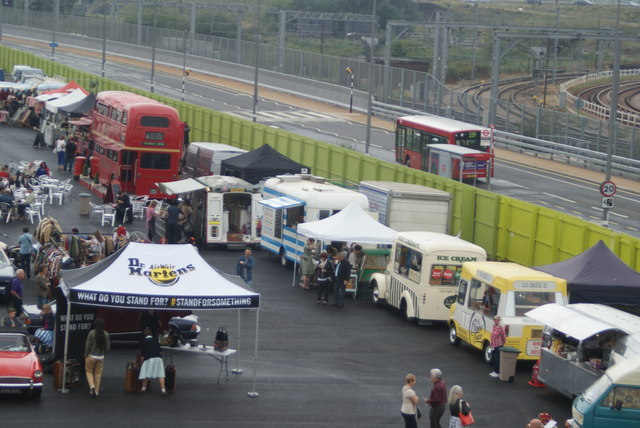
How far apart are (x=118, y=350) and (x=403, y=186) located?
13076mm

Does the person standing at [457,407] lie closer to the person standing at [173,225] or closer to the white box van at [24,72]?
the person standing at [173,225]

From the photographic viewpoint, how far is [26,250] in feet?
94.4

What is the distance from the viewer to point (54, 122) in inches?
2188

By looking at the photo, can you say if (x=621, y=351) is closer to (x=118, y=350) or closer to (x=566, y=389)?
(x=566, y=389)

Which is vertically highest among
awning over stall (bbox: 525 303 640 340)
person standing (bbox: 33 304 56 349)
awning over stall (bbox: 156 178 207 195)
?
awning over stall (bbox: 525 303 640 340)

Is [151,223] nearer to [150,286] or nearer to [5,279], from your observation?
[5,279]

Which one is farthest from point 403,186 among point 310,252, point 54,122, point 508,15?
point 508,15

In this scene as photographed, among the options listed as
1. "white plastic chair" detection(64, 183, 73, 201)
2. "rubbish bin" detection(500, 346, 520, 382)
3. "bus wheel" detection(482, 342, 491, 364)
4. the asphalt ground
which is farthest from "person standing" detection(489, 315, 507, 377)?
"white plastic chair" detection(64, 183, 73, 201)

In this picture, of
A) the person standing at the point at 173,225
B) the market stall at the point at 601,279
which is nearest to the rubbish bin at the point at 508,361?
the market stall at the point at 601,279

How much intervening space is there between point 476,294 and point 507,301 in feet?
4.01

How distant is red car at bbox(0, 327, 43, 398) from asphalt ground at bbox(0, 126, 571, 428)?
30 centimetres

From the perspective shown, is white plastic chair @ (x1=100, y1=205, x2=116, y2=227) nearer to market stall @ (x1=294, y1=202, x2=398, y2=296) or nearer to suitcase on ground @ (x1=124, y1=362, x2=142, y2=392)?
market stall @ (x1=294, y1=202, x2=398, y2=296)

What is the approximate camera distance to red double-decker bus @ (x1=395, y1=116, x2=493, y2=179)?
162 ft

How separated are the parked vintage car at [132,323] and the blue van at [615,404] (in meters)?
8.61
